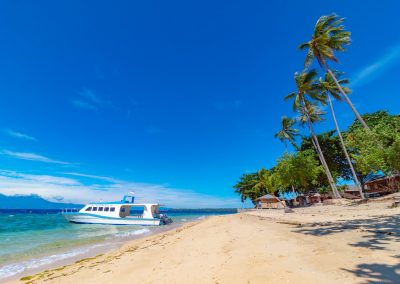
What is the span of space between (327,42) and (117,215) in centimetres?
2899

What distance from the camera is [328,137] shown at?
38.9 m

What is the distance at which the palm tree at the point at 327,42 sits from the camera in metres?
20.7

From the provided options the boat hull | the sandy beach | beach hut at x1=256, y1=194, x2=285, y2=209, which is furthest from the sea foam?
beach hut at x1=256, y1=194, x2=285, y2=209

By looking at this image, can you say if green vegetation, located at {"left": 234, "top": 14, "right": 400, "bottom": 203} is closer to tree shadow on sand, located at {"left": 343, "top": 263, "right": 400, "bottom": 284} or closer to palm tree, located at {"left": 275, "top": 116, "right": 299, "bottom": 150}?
palm tree, located at {"left": 275, "top": 116, "right": 299, "bottom": 150}

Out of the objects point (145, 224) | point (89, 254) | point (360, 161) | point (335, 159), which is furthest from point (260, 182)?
point (89, 254)

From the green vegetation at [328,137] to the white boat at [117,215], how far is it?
652 inches

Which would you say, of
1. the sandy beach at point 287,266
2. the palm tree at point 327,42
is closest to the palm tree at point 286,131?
the palm tree at point 327,42

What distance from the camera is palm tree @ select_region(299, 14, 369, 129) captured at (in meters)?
20.7

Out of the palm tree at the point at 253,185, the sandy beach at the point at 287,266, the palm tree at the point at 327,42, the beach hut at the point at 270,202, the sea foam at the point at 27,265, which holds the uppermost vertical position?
the palm tree at the point at 327,42

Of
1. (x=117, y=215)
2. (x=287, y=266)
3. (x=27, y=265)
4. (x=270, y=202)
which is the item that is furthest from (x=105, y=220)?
(x=287, y=266)

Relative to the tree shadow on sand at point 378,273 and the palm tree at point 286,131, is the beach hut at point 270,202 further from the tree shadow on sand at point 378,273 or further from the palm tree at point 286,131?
the tree shadow on sand at point 378,273

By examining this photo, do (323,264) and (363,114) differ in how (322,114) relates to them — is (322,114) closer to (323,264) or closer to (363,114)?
(363,114)

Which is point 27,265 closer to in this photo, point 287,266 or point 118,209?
point 287,266

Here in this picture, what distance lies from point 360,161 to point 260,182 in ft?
108
